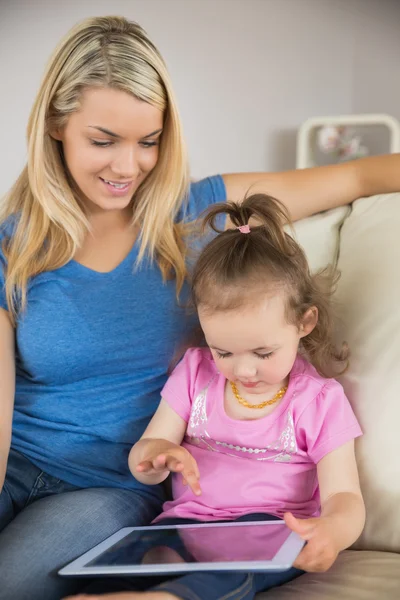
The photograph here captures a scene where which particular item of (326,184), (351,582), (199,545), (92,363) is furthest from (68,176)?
(351,582)

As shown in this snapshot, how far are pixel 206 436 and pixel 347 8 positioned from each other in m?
1.99

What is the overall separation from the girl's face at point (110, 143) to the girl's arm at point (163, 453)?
0.39 meters

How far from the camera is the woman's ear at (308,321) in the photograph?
3.85 feet

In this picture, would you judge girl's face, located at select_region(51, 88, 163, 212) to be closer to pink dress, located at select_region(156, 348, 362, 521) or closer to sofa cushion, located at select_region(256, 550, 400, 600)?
pink dress, located at select_region(156, 348, 362, 521)

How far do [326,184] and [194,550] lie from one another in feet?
2.38

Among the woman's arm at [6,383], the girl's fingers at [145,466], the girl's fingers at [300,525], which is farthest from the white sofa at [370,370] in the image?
the woman's arm at [6,383]

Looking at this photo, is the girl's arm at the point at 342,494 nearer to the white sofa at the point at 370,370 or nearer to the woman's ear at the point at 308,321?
the white sofa at the point at 370,370

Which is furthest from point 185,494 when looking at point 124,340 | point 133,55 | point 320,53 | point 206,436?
point 320,53

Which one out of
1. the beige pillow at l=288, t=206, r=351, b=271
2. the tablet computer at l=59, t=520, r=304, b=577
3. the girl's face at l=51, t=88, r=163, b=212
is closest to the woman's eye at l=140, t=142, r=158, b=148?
the girl's face at l=51, t=88, r=163, b=212

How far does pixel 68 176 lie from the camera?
146 centimetres

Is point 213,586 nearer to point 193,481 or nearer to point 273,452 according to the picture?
point 193,481

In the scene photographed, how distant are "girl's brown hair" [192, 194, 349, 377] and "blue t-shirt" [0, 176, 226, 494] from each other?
19 centimetres

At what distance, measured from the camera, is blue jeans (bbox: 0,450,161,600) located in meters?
1.07

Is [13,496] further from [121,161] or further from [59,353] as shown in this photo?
[121,161]
